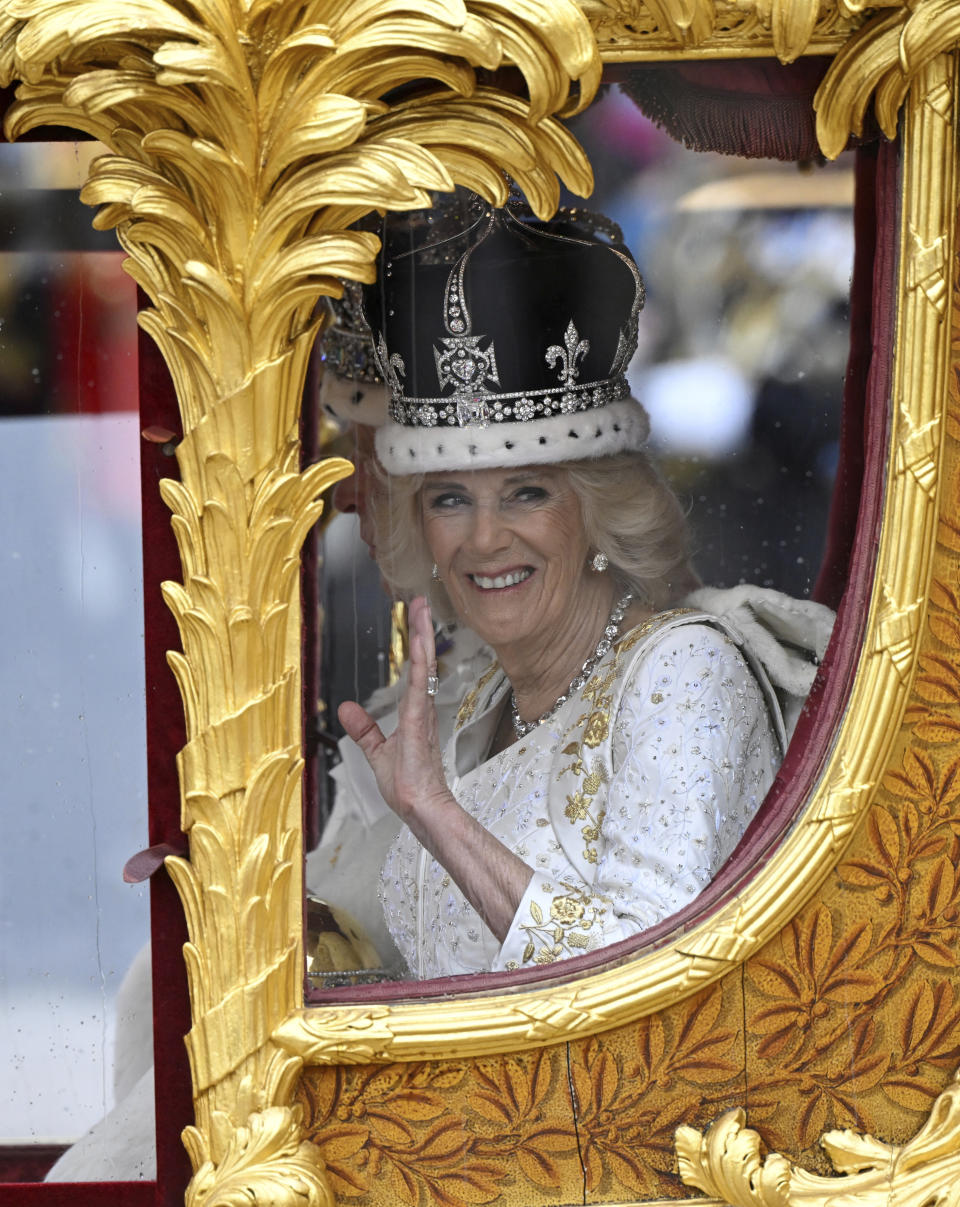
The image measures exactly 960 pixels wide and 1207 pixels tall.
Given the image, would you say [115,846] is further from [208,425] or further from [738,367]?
[738,367]

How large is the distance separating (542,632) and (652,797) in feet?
0.75

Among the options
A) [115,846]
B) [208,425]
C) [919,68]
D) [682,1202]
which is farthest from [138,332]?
[682,1202]

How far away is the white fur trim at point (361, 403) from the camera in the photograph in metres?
1.60

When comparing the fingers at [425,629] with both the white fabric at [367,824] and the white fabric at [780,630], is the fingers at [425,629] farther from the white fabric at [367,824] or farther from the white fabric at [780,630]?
the white fabric at [780,630]

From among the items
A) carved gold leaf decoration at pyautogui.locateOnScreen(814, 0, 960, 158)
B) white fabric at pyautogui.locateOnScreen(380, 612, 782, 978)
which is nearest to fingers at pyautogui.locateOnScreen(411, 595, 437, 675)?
white fabric at pyautogui.locateOnScreen(380, 612, 782, 978)

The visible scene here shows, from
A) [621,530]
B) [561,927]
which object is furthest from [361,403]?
[561,927]

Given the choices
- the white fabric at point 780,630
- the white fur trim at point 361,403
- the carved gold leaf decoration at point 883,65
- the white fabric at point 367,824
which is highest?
the carved gold leaf decoration at point 883,65

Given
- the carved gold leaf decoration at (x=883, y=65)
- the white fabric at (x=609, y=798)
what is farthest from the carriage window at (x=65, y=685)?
the carved gold leaf decoration at (x=883, y=65)

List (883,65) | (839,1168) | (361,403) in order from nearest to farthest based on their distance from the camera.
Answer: (883,65) < (839,1168) < (361,403)

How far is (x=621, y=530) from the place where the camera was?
167 cm

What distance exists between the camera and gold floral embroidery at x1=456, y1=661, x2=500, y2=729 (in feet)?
5.46

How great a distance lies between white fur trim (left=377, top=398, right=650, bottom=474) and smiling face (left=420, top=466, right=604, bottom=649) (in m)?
0.01

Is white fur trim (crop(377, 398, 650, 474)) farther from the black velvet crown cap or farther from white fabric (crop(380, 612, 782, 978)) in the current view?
white fabric (crop(380, 612, 782, 978))

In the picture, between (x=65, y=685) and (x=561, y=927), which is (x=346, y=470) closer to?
(x=65, y=685)
